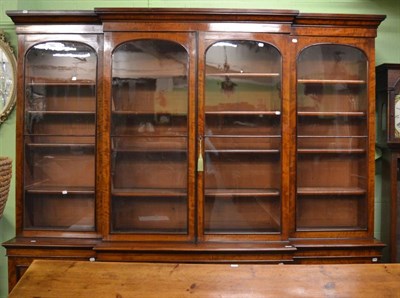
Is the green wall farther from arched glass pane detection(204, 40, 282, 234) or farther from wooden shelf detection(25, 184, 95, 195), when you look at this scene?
arched glass pane detection(204, 40, 282, 234)

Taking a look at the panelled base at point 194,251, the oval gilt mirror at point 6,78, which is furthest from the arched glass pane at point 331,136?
the oval gilt mirror at point 6,78

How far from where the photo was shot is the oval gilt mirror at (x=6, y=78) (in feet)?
9.40

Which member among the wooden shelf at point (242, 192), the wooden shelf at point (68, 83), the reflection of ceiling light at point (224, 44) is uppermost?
the reflection of ceiling light at point (224, 44)

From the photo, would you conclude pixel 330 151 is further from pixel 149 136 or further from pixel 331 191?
pixel 149 136

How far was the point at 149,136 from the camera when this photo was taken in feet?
8.66

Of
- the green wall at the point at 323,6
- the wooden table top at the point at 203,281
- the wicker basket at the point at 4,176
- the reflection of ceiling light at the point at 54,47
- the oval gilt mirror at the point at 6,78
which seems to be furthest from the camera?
the green wall at the point at 323,6

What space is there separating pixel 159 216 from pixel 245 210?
0.65 m

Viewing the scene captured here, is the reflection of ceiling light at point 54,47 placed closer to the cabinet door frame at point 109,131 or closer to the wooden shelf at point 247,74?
the cabinet door frame at point 109,131

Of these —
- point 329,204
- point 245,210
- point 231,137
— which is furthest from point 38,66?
point 329,204

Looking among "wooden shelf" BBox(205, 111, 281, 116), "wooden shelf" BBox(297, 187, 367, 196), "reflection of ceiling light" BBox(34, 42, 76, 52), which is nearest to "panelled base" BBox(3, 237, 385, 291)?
"wooden shelf" BBox(297, 187, 367, 196)

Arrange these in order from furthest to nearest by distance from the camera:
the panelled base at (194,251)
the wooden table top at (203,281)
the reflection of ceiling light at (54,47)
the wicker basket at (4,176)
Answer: the reflection of ceiling light at (54,47), the panelled base at (194,251), the wicker basket at (4,176), the wooden table top at (203,281)

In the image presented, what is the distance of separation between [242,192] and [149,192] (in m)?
0.70

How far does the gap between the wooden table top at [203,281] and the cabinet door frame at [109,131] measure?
77cm

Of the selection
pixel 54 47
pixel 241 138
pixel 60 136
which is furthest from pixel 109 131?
pixel 241 138
